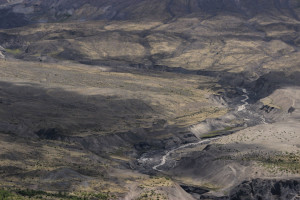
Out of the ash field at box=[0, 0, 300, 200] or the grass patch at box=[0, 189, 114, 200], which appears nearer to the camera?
the grass patch at box=[0, 189, 114, 200]

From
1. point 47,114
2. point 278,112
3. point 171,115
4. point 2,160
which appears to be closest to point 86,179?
point 2,160

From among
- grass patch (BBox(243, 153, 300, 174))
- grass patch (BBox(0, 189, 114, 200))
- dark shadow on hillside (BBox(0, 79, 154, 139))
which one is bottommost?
dark shadow on hillside (BBox(0, 79, 154, 139))

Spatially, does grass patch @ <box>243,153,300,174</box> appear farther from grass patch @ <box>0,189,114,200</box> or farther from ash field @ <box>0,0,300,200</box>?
grass patch @ <box>0,189,114,200</box>

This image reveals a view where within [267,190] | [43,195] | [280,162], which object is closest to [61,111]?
[280,162]

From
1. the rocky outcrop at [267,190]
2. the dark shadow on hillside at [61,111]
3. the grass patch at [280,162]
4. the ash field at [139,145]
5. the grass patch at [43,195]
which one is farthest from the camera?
the dark shadow on hillside at [61,111]

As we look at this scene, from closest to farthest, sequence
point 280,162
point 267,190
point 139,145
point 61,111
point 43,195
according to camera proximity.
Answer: point 43,195 → point 267,190 → point 280,162 → point 139,145 → point 61,111

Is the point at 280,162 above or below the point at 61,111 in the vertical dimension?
above

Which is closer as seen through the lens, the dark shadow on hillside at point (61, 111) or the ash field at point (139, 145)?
the ash field at point (139, 145)

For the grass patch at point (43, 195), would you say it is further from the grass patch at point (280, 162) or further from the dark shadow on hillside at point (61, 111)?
the dark shadow on hillside at point (61, 111)

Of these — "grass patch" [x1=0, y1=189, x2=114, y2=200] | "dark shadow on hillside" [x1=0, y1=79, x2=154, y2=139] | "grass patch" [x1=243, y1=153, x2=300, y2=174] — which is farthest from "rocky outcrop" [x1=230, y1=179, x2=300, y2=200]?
"dark shadow on hillside" [x1=0, y1=79, x2=154, y2=139]

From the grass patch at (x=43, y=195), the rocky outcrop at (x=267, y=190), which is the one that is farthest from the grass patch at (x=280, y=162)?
the grass patch at (x=43, y=195)

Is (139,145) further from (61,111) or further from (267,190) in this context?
(267,190)

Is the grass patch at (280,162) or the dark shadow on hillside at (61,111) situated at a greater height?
the grass patch at (280,162)
